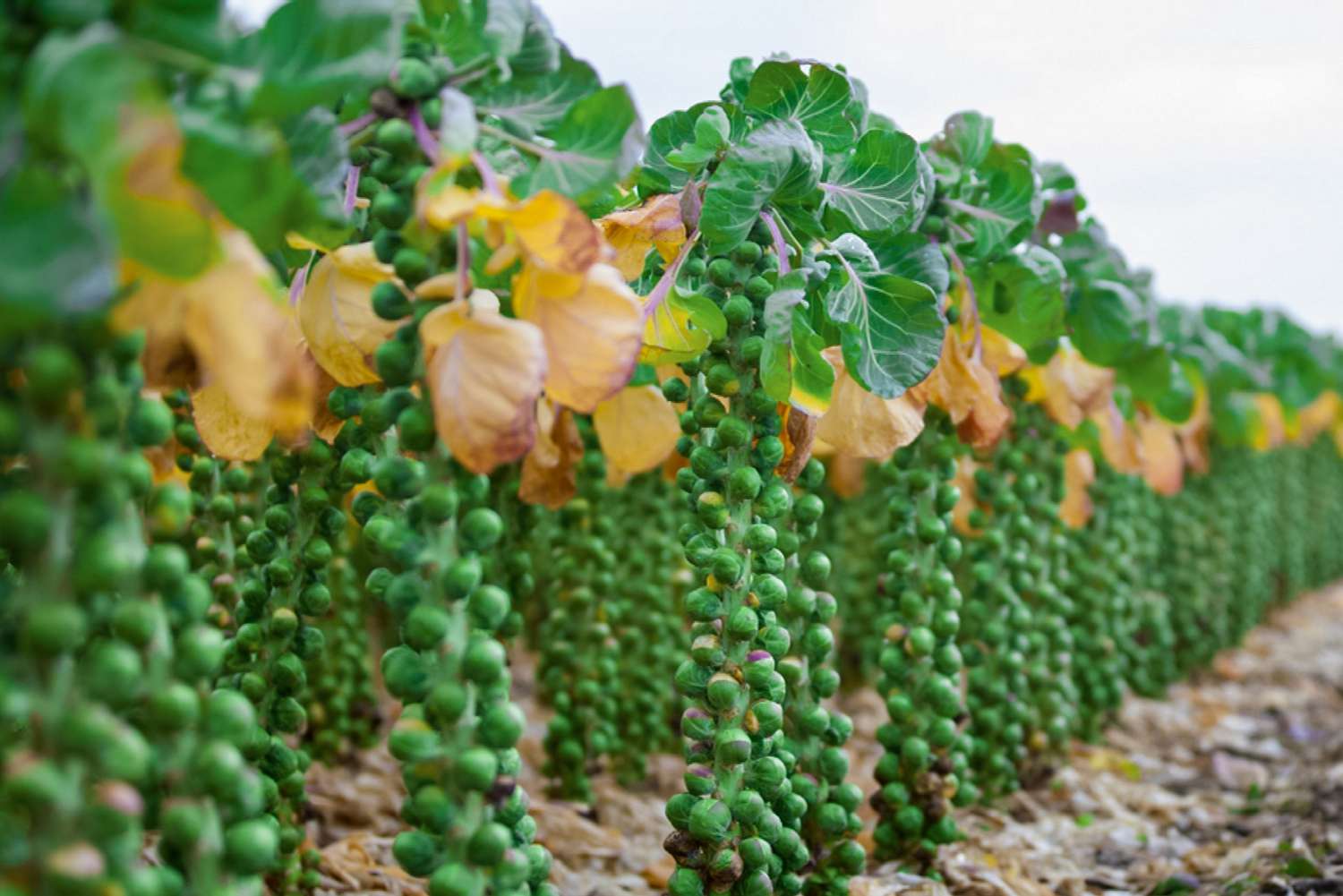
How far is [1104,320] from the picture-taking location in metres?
2.04

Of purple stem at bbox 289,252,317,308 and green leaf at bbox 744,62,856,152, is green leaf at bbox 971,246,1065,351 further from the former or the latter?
purple stem at bbox 289,252,317,308

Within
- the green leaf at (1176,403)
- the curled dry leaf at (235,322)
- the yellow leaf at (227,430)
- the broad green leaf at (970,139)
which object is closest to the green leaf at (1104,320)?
the green leaf at (1176,403)

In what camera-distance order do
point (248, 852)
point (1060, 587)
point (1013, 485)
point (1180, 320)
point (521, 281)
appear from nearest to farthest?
point (248, 852)
point (521, 281)
point (1013, 485)
point (1060, 587)
point (1180, 320)

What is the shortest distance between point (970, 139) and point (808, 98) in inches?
18.3

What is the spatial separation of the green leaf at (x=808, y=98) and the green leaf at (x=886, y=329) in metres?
0.17

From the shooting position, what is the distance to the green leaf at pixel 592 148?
1049 mm

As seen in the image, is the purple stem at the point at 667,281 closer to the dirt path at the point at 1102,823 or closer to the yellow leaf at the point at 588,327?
the yellow leaf at the point at 588,327

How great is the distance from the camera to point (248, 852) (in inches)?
34.0

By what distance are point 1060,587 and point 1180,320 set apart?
1002 millimetres

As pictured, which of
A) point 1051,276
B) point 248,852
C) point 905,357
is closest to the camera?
point 248,852

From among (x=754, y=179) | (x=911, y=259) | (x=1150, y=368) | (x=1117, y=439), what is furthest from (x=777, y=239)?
(x=1117, y=439)

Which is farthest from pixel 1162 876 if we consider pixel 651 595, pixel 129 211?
pixel 129 211

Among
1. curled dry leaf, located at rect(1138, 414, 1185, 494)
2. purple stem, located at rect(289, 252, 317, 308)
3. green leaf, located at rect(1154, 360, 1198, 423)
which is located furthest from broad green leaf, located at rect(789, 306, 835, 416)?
curled dry leaf, located at rect(1138, 414, 1185, 494)

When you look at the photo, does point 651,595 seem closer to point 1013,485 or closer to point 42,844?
point 1013,485
